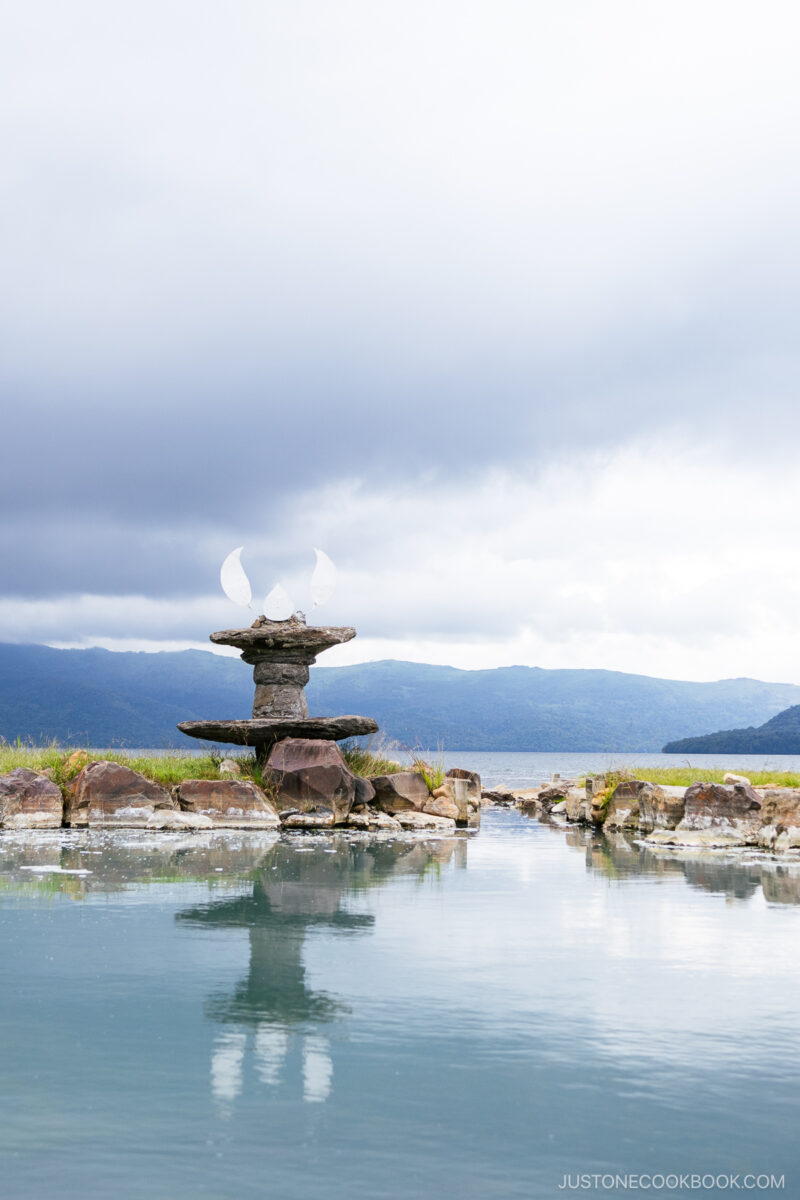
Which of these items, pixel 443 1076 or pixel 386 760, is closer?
pixel 443 1076

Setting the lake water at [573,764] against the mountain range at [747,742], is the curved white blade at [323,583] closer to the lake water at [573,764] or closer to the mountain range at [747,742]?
the lake water at [573,764]

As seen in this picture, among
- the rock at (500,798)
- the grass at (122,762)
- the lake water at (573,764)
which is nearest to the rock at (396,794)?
the lake water at (573,764)

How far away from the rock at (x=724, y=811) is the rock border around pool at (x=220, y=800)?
4.36 metres

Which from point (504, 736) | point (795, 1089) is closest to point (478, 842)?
point (795, 1089)

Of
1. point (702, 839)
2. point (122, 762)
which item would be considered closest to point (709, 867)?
point (702, 839)

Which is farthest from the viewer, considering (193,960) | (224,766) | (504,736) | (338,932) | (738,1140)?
(504,736)

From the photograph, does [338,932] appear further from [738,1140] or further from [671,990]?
[738,1140]

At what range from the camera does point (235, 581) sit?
18578mm

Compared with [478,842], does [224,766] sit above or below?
above

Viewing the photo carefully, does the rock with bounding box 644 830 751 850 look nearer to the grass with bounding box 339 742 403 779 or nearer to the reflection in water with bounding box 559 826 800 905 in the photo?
the reflection in water with bounding box 559 826 800 905

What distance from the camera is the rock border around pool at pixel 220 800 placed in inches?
561

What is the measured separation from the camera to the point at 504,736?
191 meters

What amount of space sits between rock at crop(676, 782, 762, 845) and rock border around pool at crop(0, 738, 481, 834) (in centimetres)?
436

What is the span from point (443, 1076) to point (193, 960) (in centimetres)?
234
